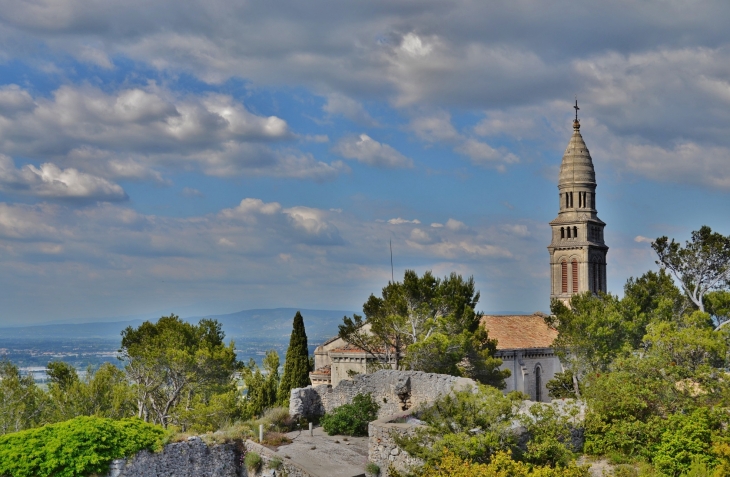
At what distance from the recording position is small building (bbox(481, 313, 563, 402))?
50656 millimetres

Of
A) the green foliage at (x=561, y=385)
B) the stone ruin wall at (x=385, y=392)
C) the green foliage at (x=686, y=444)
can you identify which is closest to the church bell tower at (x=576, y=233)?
the green foliage at (x=561, y=385)

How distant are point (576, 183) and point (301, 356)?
32.5 m

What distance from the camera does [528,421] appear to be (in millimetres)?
22625

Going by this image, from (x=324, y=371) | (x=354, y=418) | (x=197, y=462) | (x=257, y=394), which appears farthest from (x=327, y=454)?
(x=324, y=371)

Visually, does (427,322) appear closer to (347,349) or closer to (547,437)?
(347,349)

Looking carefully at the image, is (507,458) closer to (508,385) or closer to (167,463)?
(167,463)

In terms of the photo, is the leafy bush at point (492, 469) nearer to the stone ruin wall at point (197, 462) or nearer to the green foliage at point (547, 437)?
the green foliage at point (547, 437)

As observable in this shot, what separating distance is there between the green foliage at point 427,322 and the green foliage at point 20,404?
59.9 ft

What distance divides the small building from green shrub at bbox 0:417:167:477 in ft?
99.7

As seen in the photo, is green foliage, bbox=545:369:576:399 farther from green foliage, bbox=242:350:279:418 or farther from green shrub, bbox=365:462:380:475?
green shrub, bbox=365:462:380:475

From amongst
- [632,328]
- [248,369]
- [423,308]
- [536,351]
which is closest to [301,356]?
[248,369]

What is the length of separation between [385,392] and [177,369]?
15.1 metres

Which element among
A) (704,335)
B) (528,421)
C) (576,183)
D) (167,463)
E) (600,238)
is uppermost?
(576,183)

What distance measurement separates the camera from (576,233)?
226 feet
